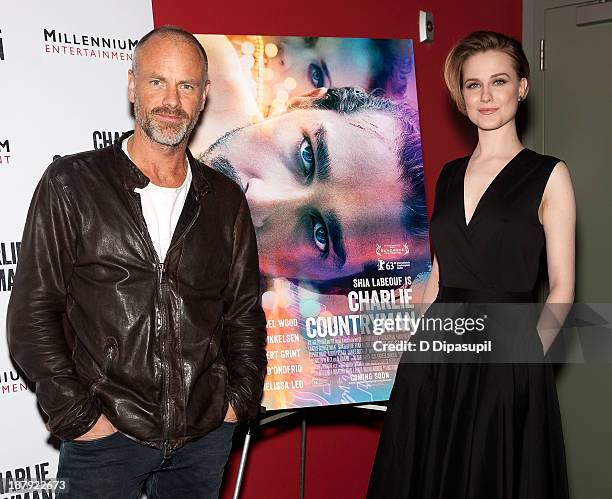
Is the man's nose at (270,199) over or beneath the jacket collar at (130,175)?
beneath

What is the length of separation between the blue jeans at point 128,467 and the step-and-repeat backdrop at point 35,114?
0.35 metres

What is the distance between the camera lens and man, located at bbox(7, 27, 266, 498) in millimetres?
1930

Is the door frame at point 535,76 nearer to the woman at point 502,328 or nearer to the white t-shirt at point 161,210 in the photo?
Answer: the woman at point 502,328

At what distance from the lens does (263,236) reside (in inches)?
100.0

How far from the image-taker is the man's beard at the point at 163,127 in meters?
2.04

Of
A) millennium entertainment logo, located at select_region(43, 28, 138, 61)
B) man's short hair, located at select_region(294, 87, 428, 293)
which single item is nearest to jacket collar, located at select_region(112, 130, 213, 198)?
millennium entertainment logo, located at select_region(43, 28, 138, 61)

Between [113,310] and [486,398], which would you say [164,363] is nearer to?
[113,310]

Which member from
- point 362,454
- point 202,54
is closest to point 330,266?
point 202,54

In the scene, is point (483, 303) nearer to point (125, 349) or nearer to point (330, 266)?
point (330, 266)

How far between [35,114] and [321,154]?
3.02 ft

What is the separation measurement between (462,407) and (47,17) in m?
1.72

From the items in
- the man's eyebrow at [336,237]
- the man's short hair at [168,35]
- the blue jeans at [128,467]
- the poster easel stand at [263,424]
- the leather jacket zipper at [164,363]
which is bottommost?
the poster easel stand at [263,424]

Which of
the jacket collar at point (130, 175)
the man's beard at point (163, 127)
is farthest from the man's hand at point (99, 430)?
the man's beard at point (163, 127)

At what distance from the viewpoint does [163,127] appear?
6.70 ft
